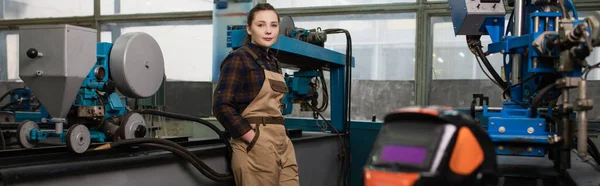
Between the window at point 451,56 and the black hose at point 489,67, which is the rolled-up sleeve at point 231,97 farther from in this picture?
the window at point 451,56

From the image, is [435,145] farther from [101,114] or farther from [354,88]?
[354,88]

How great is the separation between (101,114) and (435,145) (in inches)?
60.3

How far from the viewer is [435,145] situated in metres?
0.86

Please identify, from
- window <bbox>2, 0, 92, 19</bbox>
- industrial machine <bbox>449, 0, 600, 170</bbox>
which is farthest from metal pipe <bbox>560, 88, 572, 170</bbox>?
window <bbox>2, 0, 92, 19</bbox>

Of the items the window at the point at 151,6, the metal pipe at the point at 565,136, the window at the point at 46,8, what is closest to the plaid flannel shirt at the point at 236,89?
the metal pipe at the point at 565,136

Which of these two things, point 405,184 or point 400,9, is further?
point 400,9

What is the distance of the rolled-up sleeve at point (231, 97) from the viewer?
1.97 m

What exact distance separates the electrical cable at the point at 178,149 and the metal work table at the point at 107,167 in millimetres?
47

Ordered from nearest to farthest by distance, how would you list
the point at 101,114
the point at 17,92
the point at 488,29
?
1. the point at 101,114
2. the point at 488,29
3. the point at 17,92

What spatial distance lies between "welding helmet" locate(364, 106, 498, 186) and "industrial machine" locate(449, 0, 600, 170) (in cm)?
90

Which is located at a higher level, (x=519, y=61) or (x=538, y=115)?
(x=519, y=61)

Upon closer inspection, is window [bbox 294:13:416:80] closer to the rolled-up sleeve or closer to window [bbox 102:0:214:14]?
window [bbox 102:0:214:14]

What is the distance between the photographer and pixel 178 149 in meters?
1.97

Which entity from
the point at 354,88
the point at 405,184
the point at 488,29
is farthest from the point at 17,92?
the point at 405,184
